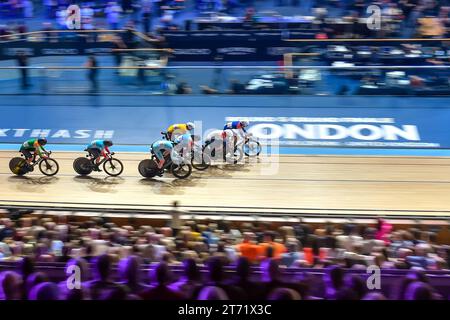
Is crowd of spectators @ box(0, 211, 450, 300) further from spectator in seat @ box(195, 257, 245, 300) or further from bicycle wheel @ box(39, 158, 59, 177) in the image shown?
bicycle wheel @ box(39, 158, 59, 177)

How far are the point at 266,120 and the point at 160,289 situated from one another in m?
8.43

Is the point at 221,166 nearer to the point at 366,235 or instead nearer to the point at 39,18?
the point at 366,235

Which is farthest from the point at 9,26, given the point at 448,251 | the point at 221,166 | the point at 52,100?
the point at 448,251

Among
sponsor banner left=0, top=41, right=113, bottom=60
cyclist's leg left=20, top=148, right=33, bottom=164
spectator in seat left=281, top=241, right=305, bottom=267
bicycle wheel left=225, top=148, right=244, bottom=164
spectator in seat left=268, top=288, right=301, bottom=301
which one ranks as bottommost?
bicycle wheel left=225, top=148, right=244, bottom=164

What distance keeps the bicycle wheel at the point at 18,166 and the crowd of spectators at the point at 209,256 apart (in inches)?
103

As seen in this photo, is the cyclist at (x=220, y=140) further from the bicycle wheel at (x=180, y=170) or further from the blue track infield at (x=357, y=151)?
the blue track infield at (x=357, y=151)

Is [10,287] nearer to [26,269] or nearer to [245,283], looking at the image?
[26,269]

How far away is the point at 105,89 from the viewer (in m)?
12.4

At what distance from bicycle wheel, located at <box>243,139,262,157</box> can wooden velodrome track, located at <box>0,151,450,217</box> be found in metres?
0.17

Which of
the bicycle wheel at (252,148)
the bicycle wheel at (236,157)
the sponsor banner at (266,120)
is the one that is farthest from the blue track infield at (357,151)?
the bicycle wheel at (236,157)

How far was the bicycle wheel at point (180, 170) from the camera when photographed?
31.9 ft

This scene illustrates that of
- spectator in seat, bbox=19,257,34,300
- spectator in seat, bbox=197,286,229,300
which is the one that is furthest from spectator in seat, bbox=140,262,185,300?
spectator in seat, bbox=19,257,34,300

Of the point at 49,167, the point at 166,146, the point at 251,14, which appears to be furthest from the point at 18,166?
the point at 251,14

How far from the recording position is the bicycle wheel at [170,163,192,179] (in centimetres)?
973
